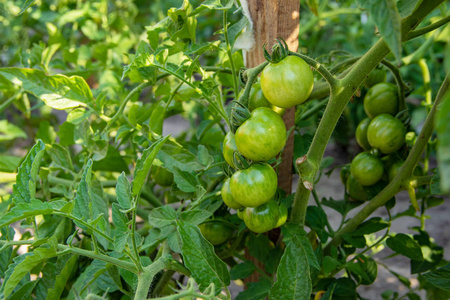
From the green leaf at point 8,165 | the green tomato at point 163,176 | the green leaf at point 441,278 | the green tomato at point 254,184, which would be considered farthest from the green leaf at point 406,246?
the green leaf at point 8,165

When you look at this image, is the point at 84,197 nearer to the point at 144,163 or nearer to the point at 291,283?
the point at 144,163

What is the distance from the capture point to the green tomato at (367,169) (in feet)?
2.35

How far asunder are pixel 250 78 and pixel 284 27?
18 centimetres

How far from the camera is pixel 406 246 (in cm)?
75

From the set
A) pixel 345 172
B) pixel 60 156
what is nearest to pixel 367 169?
pixel 345 172

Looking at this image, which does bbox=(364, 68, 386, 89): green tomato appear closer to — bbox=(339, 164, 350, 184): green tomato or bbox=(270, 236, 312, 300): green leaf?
bbox=(339, 164, 350, 184): green tomato

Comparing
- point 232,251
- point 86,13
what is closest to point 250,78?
point 232,251

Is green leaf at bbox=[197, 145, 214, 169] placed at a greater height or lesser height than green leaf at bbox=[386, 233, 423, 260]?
greater

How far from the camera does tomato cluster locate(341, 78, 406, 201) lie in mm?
693

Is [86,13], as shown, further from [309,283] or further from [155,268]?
[309,283]

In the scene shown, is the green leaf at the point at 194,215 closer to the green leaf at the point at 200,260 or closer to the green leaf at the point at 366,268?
the green leaf at the point at 200,260

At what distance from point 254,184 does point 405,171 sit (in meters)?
0.31

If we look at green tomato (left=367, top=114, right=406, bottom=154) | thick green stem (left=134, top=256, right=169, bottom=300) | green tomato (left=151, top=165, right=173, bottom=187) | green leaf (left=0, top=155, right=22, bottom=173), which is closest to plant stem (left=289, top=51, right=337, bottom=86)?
green tomato (left=367, top=114, right=406, bottom=154)

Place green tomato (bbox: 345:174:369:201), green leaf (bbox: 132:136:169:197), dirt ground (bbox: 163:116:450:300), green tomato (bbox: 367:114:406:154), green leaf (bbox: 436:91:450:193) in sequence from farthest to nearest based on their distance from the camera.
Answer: dirt ground (bbox: 163:116:450:300)
green tomato (bbox: 345:174:369:201)
green tomato (bbox: 367:114:406:154)
green leaf (bbox: 132:136:169:197)
green leaf (bbox: 436:91:450:193)
